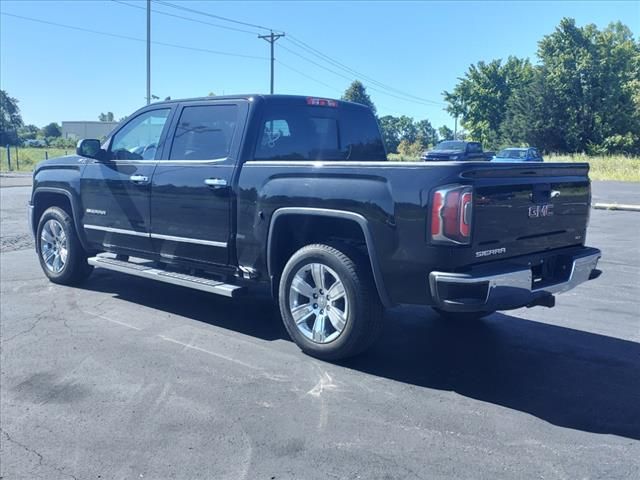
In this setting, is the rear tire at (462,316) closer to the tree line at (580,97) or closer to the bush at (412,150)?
the bush at (412,150)

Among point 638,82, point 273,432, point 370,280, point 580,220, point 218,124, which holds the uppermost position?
point 638,82

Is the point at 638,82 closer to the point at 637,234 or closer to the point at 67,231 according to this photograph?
the point at 637,234

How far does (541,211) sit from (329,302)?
1.73 meters

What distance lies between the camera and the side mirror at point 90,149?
669 centimetres

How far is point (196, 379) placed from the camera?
453 centimetres

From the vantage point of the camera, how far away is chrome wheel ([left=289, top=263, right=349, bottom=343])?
4742 millimetres

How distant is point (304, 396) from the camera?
4.21 meters

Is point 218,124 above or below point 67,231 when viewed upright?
above

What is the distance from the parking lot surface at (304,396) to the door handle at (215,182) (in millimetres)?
1330

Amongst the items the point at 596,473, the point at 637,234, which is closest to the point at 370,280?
the point at 596,473

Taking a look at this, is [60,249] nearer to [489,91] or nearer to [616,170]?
[616,170]

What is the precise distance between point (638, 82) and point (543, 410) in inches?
2245

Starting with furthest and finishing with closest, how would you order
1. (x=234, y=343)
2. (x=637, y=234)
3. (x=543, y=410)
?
(x=637, y=234) → (x=234, y=343) → (x=543, y=410)

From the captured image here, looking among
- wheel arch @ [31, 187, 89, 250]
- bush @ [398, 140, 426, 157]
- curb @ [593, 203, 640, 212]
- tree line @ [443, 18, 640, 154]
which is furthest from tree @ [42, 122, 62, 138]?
wheel arch @ [31, 187, 89, 250]
